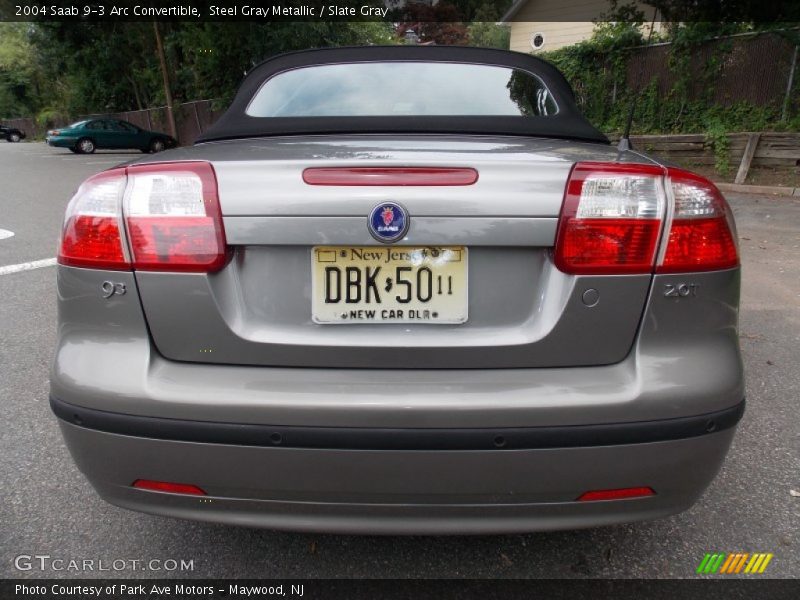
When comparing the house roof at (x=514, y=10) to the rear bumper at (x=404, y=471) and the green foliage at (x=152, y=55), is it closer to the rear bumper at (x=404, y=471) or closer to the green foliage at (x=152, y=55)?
the green foliage at (x=152, y=55)

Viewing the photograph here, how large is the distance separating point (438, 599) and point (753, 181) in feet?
34.8

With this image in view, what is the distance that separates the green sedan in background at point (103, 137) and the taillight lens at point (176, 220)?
2518 centimetres

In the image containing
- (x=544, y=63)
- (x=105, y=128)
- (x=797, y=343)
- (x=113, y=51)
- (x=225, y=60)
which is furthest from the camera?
(x=113, y=51)

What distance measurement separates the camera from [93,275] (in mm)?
1560

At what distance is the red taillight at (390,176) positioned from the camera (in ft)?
4.80

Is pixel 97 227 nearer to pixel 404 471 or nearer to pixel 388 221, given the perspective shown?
pixel 388 221

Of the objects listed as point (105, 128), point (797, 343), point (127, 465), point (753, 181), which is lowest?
point (105, 128)

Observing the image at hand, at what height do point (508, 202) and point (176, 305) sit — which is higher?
point (508, 202)

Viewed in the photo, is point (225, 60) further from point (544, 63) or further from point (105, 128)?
point (544, 63)

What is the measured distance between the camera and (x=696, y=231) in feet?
5.05

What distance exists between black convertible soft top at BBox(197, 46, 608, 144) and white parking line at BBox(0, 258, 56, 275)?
3777 millimetres

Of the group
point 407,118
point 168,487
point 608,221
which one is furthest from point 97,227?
point 608,221

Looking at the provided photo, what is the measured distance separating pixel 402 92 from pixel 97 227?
138cm

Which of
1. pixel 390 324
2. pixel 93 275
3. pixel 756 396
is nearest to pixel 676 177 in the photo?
pixel 390 324
